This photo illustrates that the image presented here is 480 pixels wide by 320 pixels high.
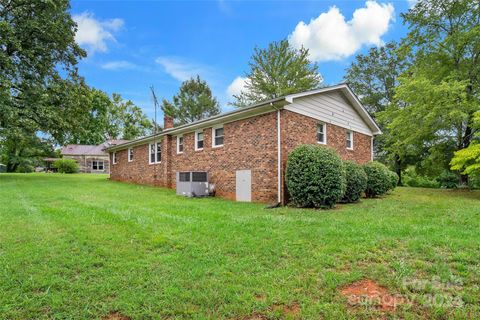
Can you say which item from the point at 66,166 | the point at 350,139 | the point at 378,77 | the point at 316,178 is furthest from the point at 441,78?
the point at 66,166

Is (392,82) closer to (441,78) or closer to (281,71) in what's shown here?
(281,71)

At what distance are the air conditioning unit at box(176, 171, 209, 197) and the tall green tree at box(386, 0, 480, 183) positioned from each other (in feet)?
37.1

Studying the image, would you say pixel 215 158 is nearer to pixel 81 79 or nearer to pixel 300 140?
pixel 300 140

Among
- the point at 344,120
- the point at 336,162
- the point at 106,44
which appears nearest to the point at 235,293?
the point at 336,162

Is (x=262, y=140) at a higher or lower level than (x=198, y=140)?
lower

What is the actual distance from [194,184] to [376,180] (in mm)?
8045

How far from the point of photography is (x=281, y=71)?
27.4m

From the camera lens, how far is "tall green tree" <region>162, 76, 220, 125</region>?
3878 cm

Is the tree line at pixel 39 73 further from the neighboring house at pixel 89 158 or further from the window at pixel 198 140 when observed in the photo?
the neighboring house at pixel 89 158

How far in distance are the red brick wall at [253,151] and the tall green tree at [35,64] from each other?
8986 mm

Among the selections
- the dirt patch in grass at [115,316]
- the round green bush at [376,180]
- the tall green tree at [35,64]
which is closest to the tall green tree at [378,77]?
the round green bush at [376,180]

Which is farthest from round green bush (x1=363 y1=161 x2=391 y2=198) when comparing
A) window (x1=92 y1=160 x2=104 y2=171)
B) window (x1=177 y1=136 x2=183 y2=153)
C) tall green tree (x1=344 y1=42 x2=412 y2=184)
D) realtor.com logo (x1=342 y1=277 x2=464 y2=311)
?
window (x1=92 y1=160 x2=104 y2=171)

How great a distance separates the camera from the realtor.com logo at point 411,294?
2871 millimetres

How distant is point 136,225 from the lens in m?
6.04
